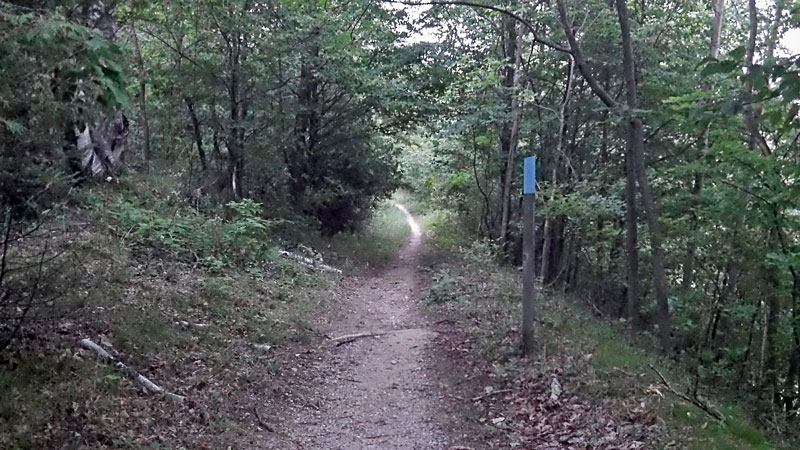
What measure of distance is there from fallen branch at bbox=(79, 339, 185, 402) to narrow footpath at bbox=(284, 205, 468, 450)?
1400 millimetres

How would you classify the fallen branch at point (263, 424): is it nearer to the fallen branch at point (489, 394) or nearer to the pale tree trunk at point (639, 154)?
the fallen branch at point (489, 394)

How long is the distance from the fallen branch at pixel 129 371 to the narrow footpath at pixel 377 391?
1.40 metres

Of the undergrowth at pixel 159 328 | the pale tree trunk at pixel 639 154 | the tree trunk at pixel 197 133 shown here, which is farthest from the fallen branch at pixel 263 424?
the tree trunk at pixel 197 133

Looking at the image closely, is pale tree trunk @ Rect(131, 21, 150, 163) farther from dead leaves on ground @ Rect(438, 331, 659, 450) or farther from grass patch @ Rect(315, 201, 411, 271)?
dead leaves on ground @ Rect(438, 331, 659, 450)

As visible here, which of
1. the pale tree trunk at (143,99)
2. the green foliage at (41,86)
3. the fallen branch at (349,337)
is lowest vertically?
the fallen branch at (349,337)

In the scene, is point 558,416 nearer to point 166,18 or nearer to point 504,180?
point 166,18

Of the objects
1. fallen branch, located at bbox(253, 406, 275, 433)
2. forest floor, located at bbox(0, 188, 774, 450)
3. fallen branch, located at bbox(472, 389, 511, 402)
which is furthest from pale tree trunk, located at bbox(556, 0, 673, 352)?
fallen branch, located at bbox(253, 406, 275, 433)

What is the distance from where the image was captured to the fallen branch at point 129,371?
6754 mm

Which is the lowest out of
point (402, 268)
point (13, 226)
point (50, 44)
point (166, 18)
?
point (402, 268)

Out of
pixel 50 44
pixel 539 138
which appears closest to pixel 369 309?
pixel 539 138

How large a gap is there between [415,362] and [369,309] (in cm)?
435

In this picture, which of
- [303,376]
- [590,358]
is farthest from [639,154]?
[303,376]

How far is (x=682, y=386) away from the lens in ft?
26.0

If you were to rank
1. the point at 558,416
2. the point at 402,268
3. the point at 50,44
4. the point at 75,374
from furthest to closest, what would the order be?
the point at 402,268
the point at 558,416
the point at 75,374
the point at 50,44
